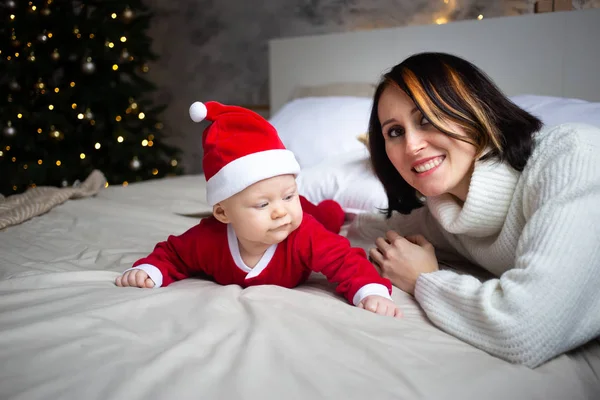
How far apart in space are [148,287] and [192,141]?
9.84 feet

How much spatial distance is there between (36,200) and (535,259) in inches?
67.8

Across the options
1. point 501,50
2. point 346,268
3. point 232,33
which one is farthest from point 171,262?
point 232,33

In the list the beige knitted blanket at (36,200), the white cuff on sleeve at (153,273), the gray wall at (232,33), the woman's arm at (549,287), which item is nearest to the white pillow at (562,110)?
the woman's arm at (549,287)

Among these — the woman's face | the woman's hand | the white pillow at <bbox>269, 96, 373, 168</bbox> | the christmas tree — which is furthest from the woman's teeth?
the christmas tree

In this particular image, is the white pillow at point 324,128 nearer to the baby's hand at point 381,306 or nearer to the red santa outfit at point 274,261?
the red santa outfit at point 274,261

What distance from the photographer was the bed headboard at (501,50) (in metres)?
2.07

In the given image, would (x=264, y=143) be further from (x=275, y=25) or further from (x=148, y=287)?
(x=275, y=25)

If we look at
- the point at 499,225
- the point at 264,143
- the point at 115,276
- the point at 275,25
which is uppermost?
the point at 275,25

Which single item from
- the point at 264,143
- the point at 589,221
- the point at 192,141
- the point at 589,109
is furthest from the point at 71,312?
the point at 192,141

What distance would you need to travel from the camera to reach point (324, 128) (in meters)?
2.22

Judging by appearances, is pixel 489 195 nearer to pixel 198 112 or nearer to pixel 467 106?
pixel 467 106

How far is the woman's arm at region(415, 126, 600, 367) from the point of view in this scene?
2.57 ft

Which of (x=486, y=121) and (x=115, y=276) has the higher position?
(x=486, y=121)

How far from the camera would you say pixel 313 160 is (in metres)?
2.16
